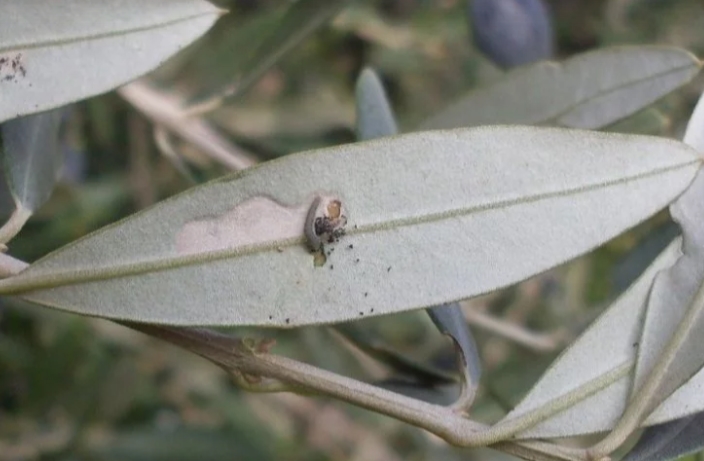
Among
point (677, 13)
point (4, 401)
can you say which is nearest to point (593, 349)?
point (4, 401)

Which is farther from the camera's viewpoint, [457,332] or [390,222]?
[457,332]

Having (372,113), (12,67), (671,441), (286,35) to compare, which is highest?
(286,35)

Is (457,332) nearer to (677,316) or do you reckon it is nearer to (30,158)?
(677,316)

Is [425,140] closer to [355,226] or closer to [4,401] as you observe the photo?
[355,226]

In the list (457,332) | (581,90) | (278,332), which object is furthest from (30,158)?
(278,332)

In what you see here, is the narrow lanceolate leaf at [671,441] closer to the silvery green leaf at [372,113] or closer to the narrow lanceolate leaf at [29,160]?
the silvery green leaf at [372,113]

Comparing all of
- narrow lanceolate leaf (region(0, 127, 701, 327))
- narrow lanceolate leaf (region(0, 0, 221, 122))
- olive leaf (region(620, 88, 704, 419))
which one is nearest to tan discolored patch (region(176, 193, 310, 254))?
narrow lanceolate leaf (region(0, 127, 701, 327))
